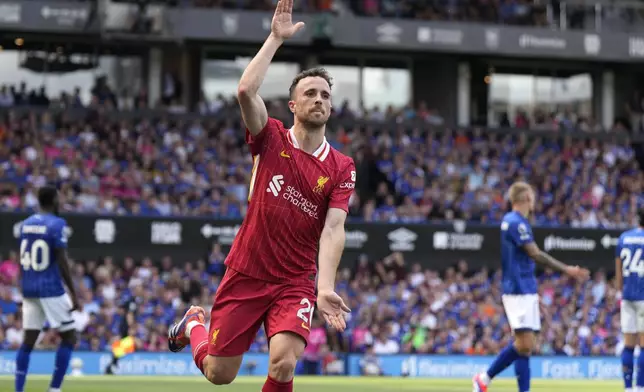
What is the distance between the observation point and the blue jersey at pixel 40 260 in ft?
45.3

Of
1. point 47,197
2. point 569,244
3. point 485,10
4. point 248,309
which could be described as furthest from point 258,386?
point 485,10

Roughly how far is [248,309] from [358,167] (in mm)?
23067

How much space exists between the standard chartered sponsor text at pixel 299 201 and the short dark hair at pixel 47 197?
6.12 m

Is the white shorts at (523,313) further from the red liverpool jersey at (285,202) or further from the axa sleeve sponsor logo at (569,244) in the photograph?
the axa sleeve sponsor logo at (569,244)

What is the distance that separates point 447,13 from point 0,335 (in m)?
18.5

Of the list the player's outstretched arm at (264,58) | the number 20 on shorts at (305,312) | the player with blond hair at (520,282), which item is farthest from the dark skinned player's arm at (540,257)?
the player's outstretched arm at (264,58)

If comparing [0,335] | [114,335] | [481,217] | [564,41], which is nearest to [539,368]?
[481,217]

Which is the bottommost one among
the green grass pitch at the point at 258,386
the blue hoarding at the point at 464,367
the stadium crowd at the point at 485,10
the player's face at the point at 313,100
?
the blue hoarding at the point at 464,367

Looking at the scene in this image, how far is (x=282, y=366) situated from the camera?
317 inches

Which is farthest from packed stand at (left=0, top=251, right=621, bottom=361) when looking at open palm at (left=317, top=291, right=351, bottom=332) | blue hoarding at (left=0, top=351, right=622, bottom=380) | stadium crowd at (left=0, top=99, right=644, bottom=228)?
open palm at (left=317, top=291, right=351, bottom=332)

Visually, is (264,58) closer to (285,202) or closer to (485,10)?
(285,202)

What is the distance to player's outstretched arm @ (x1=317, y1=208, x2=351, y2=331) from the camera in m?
7.46

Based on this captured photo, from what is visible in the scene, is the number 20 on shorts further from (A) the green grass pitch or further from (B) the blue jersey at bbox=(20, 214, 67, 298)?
(A) the green grass pitch

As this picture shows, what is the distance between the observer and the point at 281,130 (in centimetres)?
852
